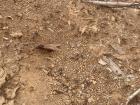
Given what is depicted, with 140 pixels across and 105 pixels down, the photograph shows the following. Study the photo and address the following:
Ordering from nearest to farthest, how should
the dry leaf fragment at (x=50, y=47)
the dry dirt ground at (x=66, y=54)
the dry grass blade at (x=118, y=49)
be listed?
the dry dirt ground at (x=66, y=54) → the dry leaf fragment at (x=50, y=47) → the dry grass blade at (x=118, y=49)

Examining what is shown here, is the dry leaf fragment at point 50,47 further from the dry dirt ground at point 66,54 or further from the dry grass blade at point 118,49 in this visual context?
the dry grass blade at point 118,49

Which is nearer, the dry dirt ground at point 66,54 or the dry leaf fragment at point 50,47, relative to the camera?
the dry dirt ground at point 66,54

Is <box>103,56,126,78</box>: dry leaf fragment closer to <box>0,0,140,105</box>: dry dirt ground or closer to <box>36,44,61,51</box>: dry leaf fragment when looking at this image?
<box>0,0,140,105</box>: dry dirt ground

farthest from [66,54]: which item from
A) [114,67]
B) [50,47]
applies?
[114,67]

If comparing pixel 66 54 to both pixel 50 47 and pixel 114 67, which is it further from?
pixel 114 67

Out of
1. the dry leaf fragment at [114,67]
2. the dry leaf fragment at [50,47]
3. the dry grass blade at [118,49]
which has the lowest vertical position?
the dry leaf fragment at [114,67]

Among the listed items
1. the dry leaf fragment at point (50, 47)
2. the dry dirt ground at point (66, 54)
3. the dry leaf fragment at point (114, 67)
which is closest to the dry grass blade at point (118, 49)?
the dry dirt ground at point (66, 54)

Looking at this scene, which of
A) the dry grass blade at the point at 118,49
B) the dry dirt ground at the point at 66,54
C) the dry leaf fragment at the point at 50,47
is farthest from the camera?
the dry grass blade at the point at 118,49

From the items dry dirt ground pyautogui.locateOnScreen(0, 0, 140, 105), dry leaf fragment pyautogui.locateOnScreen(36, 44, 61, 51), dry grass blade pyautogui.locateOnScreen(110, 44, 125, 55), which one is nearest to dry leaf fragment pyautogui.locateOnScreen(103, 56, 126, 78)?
dry dirt ground pyautogui.locateOnScreen(0, 0, 140, 105)

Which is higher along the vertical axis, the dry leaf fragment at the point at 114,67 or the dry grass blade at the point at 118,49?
the dry grass blade at the point at 118,49
